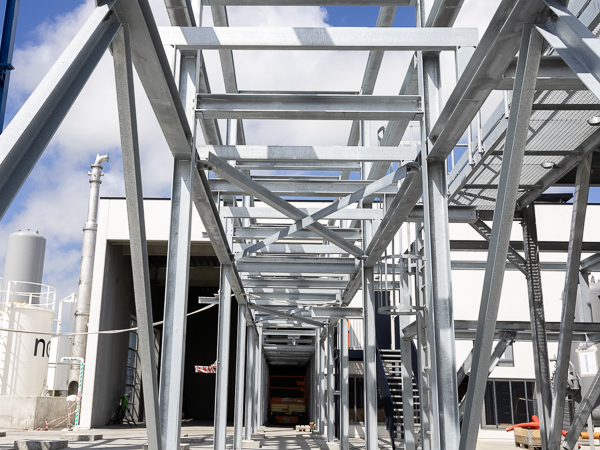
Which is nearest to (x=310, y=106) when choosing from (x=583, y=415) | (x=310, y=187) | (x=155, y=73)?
(x=155, y=73)

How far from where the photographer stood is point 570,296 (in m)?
8.78

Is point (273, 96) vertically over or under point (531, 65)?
over

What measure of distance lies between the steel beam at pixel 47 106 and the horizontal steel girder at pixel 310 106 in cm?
343

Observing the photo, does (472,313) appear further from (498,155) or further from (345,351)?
(498,155)

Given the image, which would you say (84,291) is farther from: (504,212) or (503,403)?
(504,212)

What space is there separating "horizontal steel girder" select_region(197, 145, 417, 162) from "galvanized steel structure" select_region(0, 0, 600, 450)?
2 cm

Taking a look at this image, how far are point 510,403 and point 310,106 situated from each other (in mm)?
21634

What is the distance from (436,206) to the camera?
607 centimetres

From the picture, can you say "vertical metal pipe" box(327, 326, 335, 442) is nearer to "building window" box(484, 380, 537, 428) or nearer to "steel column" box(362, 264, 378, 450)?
"building window" box(484, 380, 537, 428)

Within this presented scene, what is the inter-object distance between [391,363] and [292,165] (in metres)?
12.1

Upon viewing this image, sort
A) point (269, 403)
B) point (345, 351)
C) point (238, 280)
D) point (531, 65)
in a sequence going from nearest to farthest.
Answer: point (531, 65) < point (238, 280) < point (345, 351) < point (269, 403)

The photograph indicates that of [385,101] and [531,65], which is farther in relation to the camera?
[385,101]

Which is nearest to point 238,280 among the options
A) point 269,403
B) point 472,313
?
point 472,313

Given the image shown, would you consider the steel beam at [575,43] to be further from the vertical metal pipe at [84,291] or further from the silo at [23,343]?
the vertical metal pipe at [84,291]
